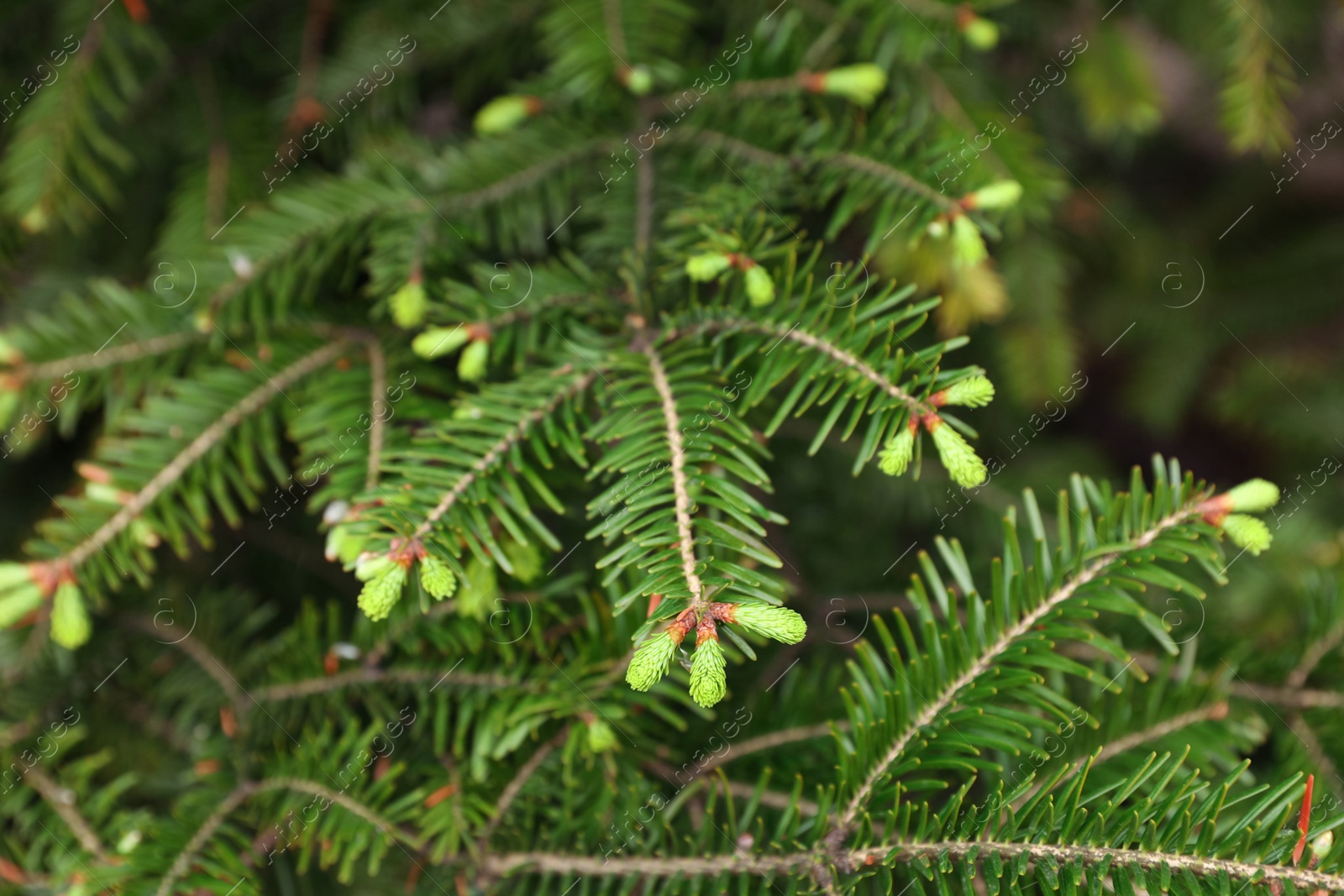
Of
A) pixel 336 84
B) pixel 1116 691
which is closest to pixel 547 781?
pixel 1116 691

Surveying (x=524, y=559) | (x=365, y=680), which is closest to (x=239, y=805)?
(x=365, y=680)

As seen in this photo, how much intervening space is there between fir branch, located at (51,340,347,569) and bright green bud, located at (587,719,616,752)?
53 centimetres

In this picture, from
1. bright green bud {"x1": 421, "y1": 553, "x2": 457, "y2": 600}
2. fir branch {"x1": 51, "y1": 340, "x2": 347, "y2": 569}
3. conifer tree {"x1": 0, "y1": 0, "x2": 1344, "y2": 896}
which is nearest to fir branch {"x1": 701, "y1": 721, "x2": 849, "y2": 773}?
conifer tree {"x1": 0, "y1": 0, "x2": 1344, "y2": 896}

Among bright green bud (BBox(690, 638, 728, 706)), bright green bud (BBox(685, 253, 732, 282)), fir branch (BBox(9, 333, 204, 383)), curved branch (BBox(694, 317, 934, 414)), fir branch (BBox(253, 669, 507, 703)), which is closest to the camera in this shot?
bright green bud (BBox(690, 638, 728, 706))

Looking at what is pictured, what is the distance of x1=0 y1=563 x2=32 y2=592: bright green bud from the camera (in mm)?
817

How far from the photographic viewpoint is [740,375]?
85 centimetres

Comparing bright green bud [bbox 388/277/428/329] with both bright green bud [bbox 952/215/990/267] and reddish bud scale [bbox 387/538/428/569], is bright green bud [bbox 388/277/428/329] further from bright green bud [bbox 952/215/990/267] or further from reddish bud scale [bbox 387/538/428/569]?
bright green bud [bbox 952/215/990/267]

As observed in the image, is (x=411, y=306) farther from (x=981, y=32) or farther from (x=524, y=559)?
(x=981, y=32)

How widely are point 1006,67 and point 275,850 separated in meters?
1.73

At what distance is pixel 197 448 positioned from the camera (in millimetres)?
929

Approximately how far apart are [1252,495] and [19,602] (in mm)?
1150

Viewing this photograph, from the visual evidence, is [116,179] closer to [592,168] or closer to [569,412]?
[592,168]

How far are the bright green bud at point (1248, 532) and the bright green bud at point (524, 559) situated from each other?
0.62 m

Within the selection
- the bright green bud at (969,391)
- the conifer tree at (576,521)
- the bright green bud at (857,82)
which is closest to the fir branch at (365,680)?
the conifer tree at (576,521)
